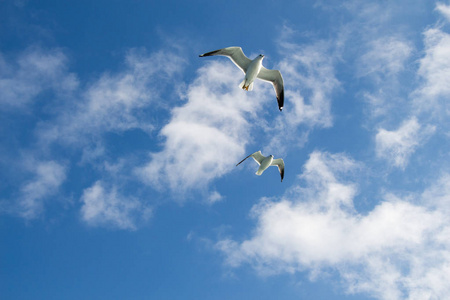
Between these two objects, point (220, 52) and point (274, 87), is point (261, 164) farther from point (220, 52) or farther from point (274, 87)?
point (220, 52)

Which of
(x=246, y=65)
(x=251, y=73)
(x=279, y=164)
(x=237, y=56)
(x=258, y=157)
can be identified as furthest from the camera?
(x=279, y=164)

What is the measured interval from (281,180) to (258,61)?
13.1m

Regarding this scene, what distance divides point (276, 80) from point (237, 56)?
3.63m

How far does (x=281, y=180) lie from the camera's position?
38188mm

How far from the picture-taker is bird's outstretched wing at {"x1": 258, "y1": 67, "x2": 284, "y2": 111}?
30.5m

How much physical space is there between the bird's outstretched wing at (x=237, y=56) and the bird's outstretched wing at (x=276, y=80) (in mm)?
1519

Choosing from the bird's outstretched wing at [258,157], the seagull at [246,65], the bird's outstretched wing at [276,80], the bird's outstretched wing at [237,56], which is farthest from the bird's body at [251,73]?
the bird's outstretched wing at [258,157]

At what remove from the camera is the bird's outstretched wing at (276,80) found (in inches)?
1201

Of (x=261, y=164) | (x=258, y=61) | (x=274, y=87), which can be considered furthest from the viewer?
(x=261, y=164)

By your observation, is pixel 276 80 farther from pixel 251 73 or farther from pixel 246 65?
pixel 251 73

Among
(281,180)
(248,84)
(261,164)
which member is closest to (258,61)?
(248,84)

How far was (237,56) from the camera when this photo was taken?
95.6 ft

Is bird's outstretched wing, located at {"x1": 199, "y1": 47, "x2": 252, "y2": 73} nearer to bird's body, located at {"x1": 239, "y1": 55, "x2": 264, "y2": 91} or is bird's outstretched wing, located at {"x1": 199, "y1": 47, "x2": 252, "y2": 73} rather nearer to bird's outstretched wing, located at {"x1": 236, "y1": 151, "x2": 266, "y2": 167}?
bird's body, located at {"x1": 239, "y1": 55, "x2": 264, "y2": 91}

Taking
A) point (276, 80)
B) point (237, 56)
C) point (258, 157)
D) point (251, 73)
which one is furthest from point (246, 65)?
point (258, 157)
